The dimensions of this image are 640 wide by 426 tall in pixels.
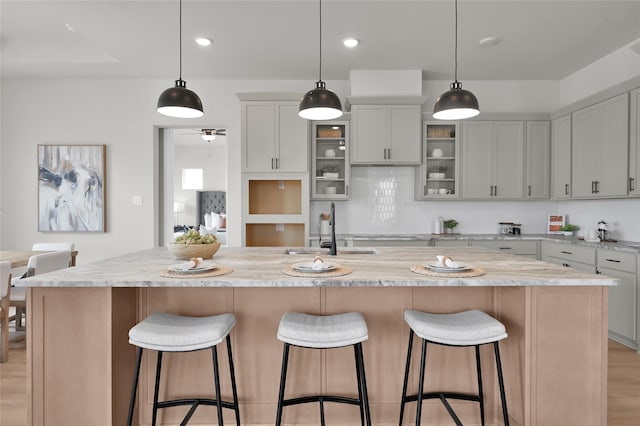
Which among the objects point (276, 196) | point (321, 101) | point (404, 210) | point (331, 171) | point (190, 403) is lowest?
point (190, 403)

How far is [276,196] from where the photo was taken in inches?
177

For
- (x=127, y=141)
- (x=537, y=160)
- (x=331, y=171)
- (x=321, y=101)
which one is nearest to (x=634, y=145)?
(x=537, y=160)

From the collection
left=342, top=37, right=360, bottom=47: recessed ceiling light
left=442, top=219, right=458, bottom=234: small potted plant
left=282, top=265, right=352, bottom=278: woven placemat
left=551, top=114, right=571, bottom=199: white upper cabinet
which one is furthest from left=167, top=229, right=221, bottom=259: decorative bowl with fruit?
left=551, top=114, right=571, bottom=199: white upper cabinet

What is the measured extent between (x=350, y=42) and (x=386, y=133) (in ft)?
3.68

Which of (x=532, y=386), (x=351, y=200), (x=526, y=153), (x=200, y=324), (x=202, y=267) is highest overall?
(x=526, y=153)

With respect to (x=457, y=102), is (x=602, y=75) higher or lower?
higher

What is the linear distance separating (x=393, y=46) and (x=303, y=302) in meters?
2.93

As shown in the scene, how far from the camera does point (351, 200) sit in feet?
15.6

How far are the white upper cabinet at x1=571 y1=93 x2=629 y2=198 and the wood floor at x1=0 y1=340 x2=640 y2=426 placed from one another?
1.56m

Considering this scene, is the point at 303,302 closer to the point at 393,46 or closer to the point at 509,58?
the point at 393,46

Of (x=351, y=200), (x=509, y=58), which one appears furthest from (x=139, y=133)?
(x=509, y=58)

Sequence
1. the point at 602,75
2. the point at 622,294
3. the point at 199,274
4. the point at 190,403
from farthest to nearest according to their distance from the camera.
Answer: the point at 602,75, the point at 622,294, the point at 190,403, the point at 199,274

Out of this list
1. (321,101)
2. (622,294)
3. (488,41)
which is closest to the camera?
(321,101)

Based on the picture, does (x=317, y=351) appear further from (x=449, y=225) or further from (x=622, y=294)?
(x=449, y=225)
